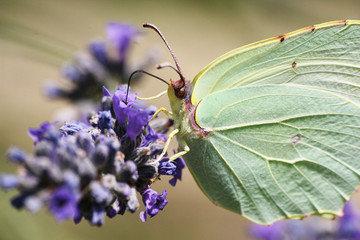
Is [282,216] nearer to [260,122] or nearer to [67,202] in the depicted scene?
[260,122]

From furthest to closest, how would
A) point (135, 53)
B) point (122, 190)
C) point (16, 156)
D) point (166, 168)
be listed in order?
point (135, 53), point (166, 168), point (122, 190), point (16, 156)

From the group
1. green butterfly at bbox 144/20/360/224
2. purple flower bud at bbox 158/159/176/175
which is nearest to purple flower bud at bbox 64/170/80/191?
purple flower bud at bbox 158/159/176/175

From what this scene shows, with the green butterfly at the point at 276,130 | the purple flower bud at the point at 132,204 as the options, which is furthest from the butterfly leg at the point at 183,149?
the purple flower bud at the point at 132,204

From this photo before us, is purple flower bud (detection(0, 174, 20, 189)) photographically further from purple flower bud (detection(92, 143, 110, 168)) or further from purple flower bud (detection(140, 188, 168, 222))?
purple flower bud (detection(140, 188, 168, 222))

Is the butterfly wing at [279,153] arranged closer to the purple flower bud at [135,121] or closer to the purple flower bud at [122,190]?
the purple flower bud at [135,121]

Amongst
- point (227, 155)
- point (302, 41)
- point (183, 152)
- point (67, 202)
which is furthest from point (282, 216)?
point (67, 202)

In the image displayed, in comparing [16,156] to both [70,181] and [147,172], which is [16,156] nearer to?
[70,181]

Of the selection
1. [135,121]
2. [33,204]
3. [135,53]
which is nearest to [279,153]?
[135,121]
